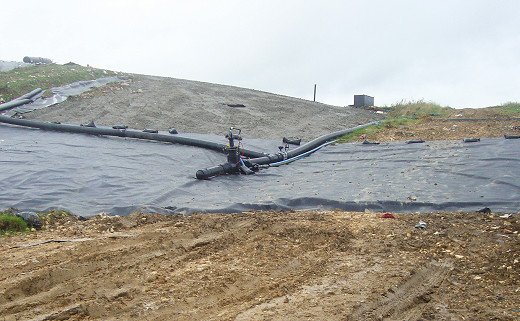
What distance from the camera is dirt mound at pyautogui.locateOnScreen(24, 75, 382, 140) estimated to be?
8.90m

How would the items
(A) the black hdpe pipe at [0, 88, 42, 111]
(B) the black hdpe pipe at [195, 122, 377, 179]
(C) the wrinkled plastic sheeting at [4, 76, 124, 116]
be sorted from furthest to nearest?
(C) the wrinkled plastic sheeting at [4, 76, 124, 116] → (A) the black hdpe pipe at [0, 88, 42, 111] → (B) the black hdpe pipe at [195, 122, 377, 179]

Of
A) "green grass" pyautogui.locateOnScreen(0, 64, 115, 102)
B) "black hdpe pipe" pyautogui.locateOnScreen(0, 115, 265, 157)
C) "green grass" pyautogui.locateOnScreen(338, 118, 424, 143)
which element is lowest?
"black hdpe pipe" pyautogui.locateOnScreen(0, 115, 265, 157)

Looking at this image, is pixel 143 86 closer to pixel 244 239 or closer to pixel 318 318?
pixel 244 239

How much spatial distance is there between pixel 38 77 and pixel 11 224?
8.68 meters

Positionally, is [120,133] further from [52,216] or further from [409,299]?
[409,299]

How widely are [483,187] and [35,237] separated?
16.9ft

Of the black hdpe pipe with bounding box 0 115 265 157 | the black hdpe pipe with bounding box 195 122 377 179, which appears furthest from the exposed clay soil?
the black hdpe pipe with bounding box 0 115 265 157

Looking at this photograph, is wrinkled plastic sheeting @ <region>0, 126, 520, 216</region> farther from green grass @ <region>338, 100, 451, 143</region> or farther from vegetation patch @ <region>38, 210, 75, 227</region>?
green grass @ <region>338, 100, 451, 143</region>

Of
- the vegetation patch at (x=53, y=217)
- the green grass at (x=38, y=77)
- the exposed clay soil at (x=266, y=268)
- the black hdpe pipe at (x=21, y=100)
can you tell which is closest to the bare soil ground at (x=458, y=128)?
the exposed clay soil at (x=266, y=268)

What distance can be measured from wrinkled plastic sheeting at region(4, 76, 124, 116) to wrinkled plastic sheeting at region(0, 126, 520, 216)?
151 centimetres

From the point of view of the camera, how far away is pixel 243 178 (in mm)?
6180

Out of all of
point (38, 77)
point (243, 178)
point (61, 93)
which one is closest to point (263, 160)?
point (243, 178)

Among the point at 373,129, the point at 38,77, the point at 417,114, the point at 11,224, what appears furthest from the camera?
the point at 417,114

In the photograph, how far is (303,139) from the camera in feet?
28.4
